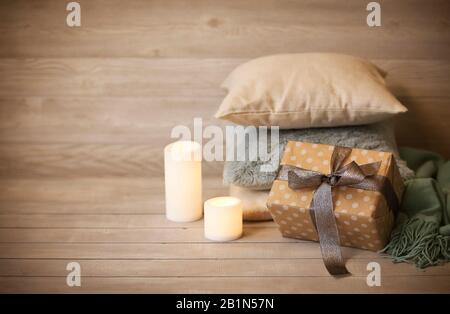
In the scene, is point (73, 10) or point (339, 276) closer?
point (339, 276)

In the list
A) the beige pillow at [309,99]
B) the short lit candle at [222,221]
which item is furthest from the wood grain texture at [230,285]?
the beige pillow at [309,99]

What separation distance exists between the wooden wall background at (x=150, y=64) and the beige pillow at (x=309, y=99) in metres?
0.29

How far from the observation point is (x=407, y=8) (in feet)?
5.55

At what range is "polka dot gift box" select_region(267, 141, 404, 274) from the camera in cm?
120

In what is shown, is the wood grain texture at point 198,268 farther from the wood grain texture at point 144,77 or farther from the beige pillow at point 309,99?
the wood grain texture at point 144,77

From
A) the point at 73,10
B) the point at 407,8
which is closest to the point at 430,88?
the point at 407,8

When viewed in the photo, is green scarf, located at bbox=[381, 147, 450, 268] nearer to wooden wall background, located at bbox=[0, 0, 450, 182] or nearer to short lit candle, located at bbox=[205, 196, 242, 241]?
short lit candle, located at bbox=[205, 196, 242, 241]

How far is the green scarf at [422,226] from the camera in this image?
1.23 metres

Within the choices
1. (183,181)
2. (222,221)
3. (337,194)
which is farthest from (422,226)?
(183,181)

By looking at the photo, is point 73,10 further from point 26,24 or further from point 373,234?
point 373,234

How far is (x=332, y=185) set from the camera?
123 cm

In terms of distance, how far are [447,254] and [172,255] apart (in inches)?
22.0
